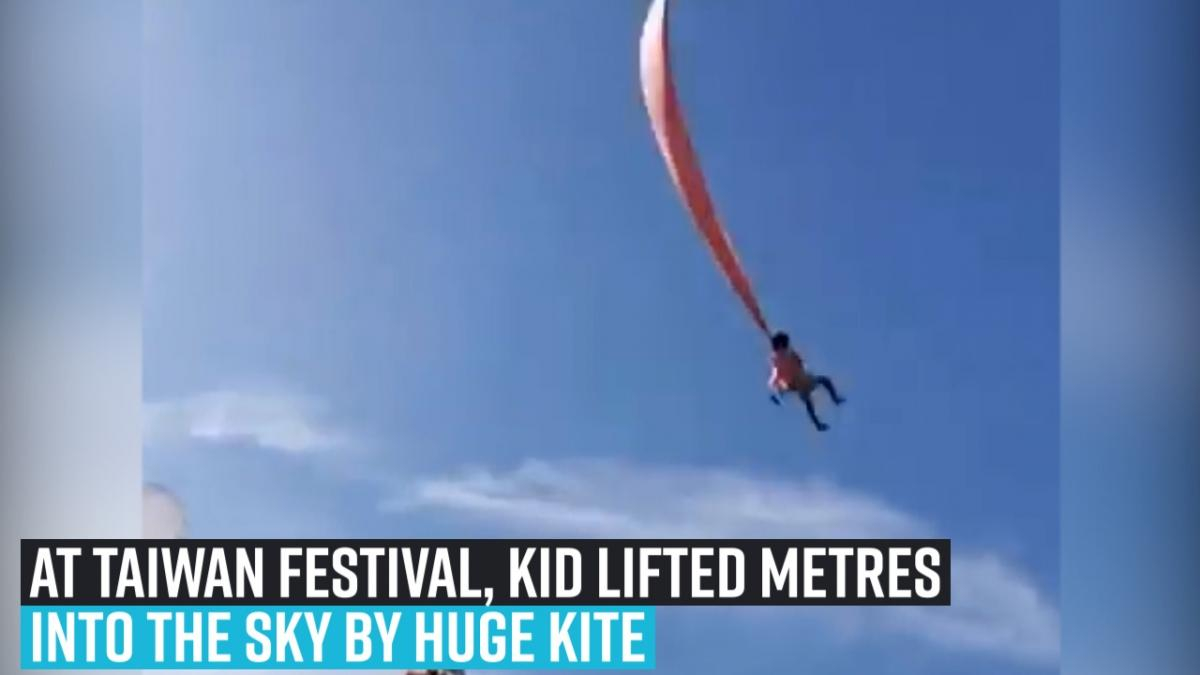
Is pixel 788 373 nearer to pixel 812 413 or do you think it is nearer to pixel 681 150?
pixel 812 413

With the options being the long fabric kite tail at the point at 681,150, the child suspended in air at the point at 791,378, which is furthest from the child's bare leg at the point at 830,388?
the long fabric kite tail at the point at 681,150

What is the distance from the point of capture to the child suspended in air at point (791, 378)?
221 cm

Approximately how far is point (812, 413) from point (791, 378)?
68mm

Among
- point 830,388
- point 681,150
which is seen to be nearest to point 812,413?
point 830,388

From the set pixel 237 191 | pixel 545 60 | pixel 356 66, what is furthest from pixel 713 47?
pixel 237 191

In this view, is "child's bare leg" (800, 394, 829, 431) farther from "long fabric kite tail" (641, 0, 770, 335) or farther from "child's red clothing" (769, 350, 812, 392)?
"long fabric kite tail" (641, 0, 770, 335)

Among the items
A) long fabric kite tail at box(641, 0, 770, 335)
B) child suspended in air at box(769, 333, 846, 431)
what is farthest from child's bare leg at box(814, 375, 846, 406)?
long fabric kite tail at box(641, 0, 770, 335)

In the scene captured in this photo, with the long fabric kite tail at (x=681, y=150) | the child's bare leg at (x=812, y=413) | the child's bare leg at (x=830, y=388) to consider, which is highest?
the long fabric kite tail at (x=681, y=150)

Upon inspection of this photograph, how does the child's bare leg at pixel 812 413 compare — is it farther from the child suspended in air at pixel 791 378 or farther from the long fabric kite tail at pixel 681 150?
the long fabric kite tail at pixel 681 150

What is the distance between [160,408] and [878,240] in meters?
1.22

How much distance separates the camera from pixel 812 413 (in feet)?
7.25

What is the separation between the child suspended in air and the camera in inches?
86.9

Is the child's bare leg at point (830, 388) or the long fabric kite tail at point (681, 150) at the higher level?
the long fabric kite tail at point (681, 150)

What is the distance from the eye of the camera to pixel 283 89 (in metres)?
2.23
